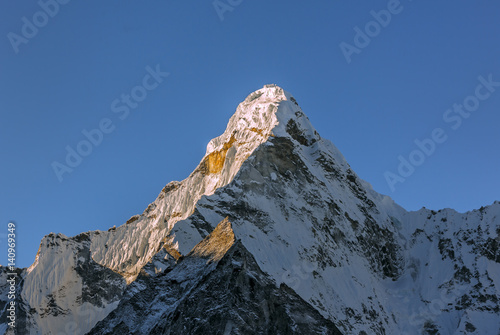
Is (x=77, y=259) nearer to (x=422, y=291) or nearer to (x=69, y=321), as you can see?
(x=69, y=321)

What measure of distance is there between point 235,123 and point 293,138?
1572 centimetres

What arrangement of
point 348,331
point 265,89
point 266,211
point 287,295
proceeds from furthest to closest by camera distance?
point 265,89
point 266,211
point 348,331
point 287,295

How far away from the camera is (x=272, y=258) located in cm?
9662

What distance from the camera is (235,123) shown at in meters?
138

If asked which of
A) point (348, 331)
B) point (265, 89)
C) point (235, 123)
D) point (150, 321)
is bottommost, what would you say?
point (150, 321)

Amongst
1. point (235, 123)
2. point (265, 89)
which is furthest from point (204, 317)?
point (265, 89)

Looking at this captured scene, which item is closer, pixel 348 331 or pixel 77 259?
pixel 348 331

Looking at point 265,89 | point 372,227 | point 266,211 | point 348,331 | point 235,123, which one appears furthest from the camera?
point 265,89

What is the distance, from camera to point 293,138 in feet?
415

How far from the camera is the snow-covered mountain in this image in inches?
2771

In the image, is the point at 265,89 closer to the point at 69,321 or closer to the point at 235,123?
the point at 235,123

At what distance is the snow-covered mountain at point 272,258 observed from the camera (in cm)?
7038

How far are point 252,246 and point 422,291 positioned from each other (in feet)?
108

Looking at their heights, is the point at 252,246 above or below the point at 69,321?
above
